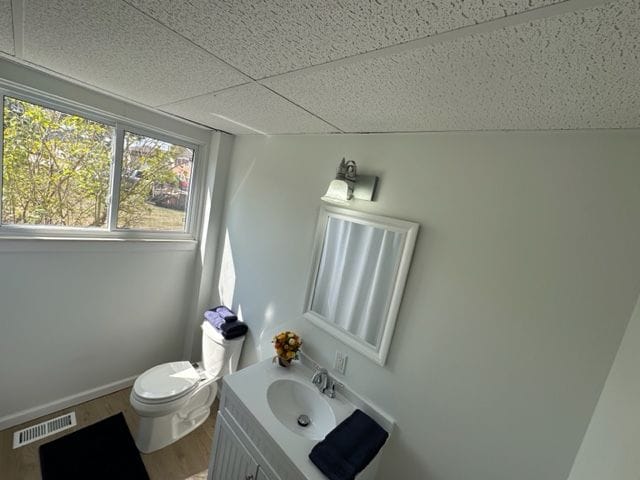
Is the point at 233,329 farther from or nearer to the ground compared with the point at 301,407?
farther from the ground

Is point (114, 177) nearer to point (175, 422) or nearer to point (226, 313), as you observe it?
point (226, 313)

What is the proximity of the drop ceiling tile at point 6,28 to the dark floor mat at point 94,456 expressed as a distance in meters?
2.21

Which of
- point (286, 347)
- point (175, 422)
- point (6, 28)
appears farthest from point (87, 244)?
point (286, 347)

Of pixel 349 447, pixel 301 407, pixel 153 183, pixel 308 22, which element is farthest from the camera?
pixel 153 183

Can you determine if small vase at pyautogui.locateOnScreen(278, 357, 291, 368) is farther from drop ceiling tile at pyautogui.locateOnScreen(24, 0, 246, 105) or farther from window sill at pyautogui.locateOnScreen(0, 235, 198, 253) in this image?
drop ceiling tile at pyautogui.locateOnScreen(24, 0, 246, 105)

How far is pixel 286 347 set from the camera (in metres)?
1.64

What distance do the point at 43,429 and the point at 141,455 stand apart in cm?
68

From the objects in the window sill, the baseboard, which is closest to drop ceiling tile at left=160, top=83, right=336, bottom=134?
the window sill

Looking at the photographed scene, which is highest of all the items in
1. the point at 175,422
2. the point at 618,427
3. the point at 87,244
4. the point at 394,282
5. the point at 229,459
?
the point at 394,282

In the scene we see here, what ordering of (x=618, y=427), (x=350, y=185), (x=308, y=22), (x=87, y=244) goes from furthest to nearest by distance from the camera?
1. (x=87, y=244)
2. (x=350, y=185)
3. (x=618, y=427)
4. (x=308, y=22)

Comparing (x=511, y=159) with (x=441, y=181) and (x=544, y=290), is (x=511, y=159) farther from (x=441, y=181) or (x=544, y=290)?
(x=544, y=290)

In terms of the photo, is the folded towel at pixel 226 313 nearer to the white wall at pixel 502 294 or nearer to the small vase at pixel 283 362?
→ the small vase at pixel 283 362

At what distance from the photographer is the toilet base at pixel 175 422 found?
184 centimetres

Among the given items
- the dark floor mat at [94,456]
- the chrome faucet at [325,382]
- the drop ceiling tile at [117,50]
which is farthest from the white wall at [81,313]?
the chrome faucet at [325,382]
